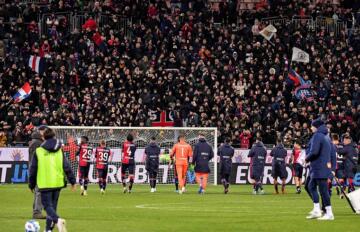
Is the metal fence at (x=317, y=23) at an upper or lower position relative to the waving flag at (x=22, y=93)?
upper

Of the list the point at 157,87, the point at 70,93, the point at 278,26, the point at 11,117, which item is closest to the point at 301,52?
the point at 278,26

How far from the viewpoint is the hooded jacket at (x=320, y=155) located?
24625 millimetres

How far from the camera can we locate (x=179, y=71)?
171ft

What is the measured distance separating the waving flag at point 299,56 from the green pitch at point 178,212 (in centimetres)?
1541

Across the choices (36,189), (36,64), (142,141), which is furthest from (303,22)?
(36,189)

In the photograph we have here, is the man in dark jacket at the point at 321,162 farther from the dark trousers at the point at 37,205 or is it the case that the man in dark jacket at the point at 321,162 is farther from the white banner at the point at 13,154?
the white banner at the point at 13,154

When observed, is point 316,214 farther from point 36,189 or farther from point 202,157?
point 202,157

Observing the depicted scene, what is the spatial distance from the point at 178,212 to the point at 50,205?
8686mm

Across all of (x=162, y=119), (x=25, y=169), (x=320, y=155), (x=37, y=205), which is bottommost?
(x=25, y=169)

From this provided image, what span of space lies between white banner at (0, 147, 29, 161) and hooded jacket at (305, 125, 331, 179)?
22.6 metres

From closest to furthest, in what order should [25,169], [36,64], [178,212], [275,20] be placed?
[178,212]
[25,169]
[36,64]
[275,20]

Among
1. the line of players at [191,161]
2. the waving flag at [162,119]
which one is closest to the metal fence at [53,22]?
the waving flag at [162,119]

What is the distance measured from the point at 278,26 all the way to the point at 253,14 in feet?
6.22

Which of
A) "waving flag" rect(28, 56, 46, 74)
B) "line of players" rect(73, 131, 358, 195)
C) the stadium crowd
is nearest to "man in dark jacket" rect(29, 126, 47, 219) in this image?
"line of players" rect(73, 131, 358, 195)
